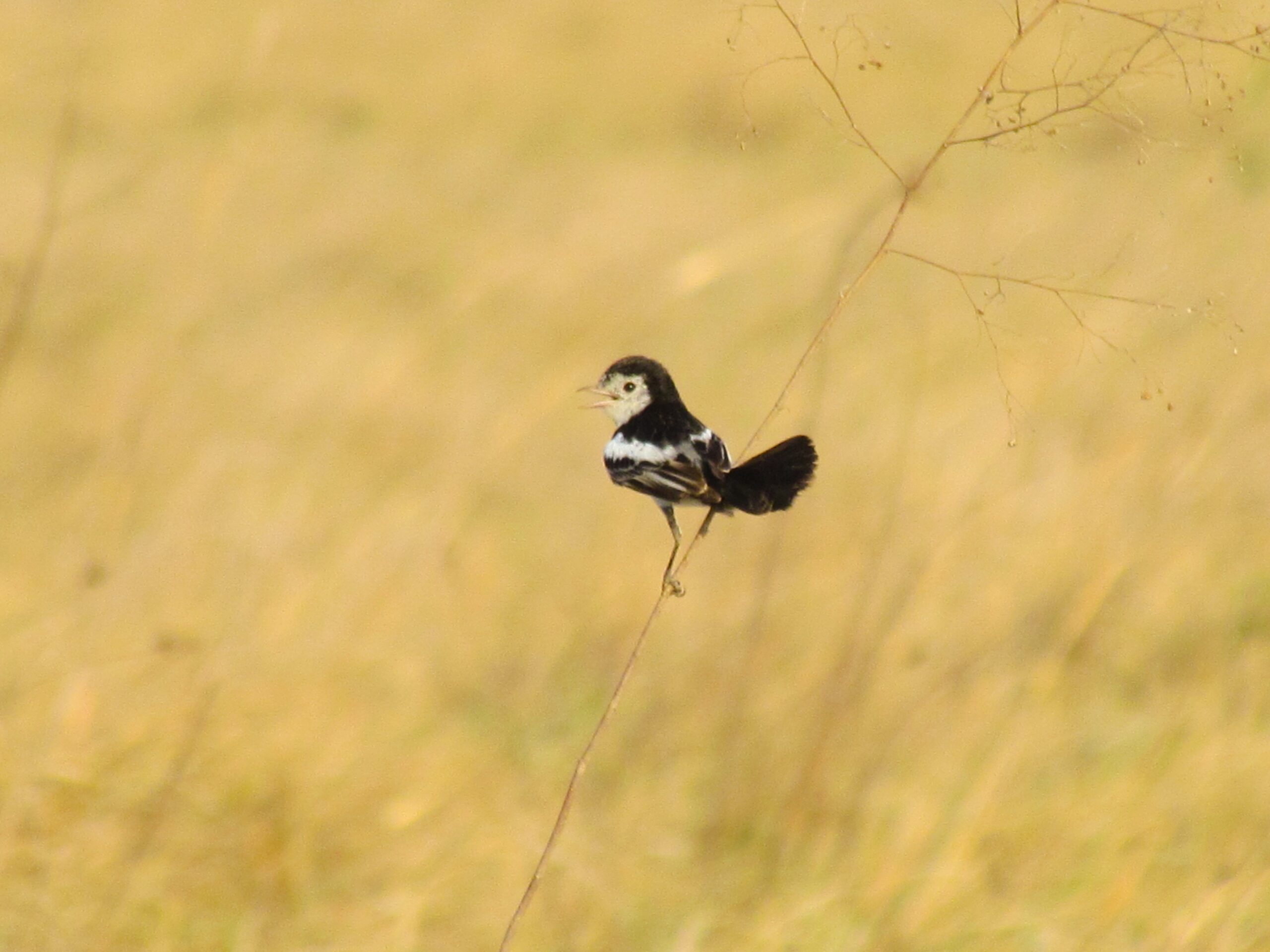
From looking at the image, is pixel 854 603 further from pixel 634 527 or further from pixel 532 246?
pixel 532 246

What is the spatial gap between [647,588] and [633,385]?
3.74ft

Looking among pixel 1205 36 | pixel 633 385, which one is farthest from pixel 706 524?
pixel 633 385

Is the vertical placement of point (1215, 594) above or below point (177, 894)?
above

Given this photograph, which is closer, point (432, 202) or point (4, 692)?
point (4, 692)

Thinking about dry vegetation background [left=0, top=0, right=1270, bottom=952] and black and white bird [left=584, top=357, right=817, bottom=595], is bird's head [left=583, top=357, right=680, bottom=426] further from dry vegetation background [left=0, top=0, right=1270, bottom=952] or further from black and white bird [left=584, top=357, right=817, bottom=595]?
dry vegetation background [left=0, top=0, right=1270, bottom=952]

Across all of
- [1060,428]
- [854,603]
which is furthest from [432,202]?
[854,603]

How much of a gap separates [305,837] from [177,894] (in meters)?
0.33

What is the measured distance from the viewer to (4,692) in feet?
10.0

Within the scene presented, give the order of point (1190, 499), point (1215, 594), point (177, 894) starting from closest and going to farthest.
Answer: point (177, 894)
point (1190, 499)
point (1215, 594)

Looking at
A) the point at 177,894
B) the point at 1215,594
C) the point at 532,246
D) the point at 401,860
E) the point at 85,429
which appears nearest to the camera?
the point at 177,894

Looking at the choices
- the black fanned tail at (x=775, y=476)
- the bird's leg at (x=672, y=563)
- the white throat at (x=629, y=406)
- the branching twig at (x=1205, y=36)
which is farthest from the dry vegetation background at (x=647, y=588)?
the white throat at (x=629, y=406)

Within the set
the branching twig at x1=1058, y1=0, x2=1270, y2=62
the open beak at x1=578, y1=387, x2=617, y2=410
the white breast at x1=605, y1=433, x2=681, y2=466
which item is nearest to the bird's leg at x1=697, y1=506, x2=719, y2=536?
the white breast at x1=605, y1=433, x2=681, y2=466

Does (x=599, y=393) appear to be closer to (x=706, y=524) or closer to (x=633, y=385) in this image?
(x=633, y=385)

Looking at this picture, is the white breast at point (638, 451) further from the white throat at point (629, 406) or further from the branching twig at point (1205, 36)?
the branching twig at point (1205, 36)
